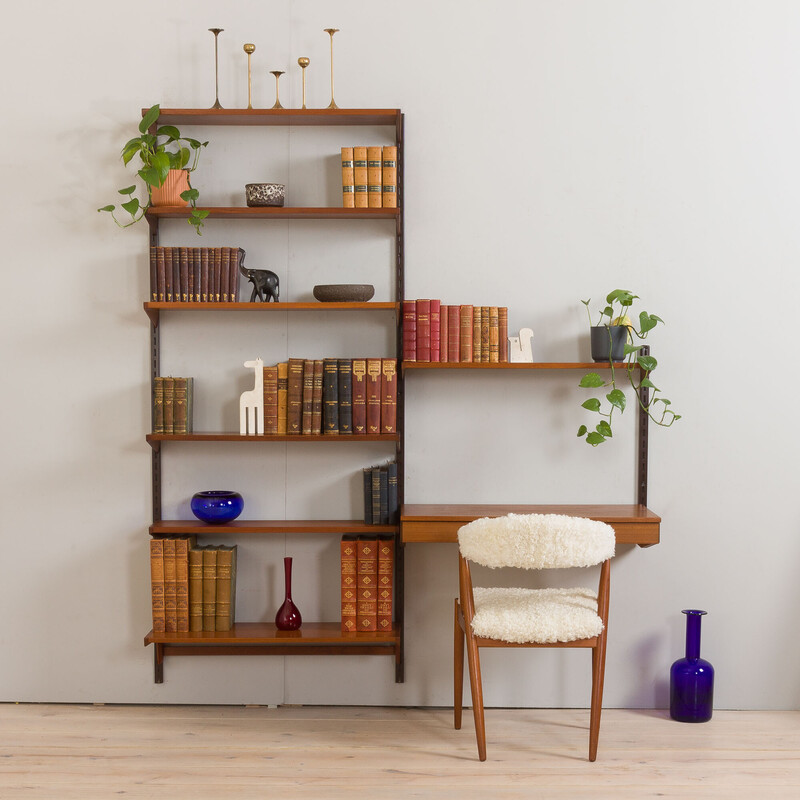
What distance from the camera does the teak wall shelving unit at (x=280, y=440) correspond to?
3.29 meters

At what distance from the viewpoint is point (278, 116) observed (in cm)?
340

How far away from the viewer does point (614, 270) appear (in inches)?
137

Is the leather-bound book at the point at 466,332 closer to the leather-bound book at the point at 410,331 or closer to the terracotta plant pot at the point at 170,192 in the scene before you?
the leather-bound book at the point at 410,331

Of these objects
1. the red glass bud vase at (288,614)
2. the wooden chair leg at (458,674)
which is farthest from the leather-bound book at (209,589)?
the wooden chair leg at (458,674)

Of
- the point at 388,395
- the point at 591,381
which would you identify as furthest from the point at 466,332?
the point at 591,381

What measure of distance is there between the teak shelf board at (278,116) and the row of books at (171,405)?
1008 mm

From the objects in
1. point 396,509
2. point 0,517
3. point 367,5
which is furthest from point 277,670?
point 367,5

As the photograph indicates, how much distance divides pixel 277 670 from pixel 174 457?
94cm

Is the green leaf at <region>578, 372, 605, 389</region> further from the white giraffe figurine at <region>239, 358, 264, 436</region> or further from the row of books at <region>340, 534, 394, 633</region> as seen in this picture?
the white giraffe figurine at <region>239, 358, 264, 436</region>

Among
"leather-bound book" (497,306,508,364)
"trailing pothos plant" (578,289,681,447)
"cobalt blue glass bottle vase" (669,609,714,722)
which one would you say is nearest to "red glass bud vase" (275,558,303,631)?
"leather-bound book" (497,306,508,364)

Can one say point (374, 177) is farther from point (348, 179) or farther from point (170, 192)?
point (170, 192)

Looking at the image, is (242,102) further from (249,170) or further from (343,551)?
(343,551)

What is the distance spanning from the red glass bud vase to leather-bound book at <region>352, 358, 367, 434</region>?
594 mm

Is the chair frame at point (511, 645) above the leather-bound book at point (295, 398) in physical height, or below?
below
